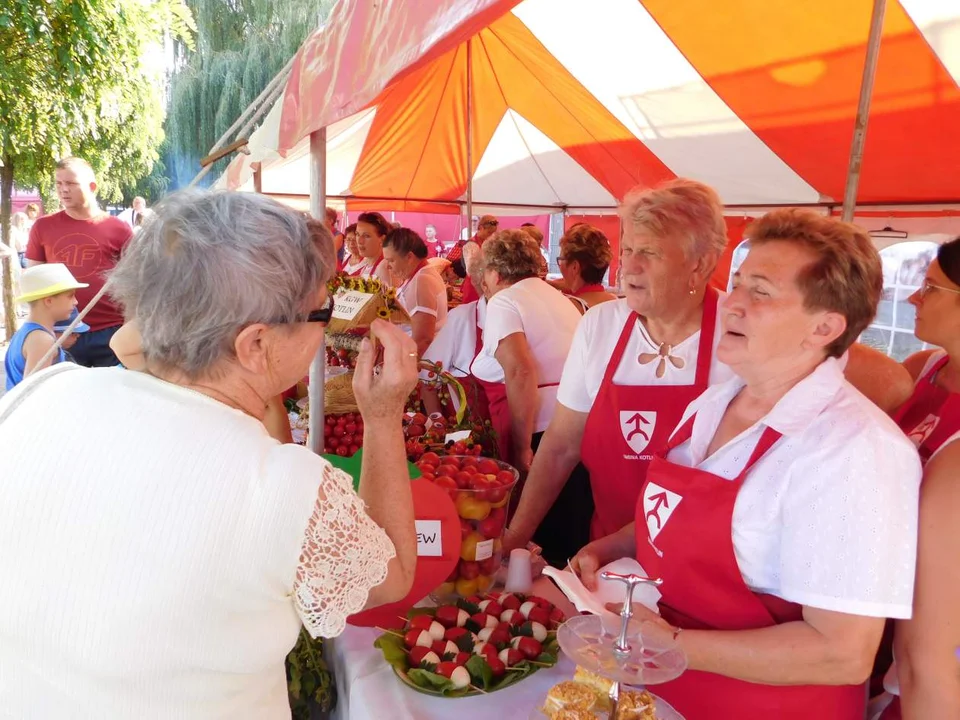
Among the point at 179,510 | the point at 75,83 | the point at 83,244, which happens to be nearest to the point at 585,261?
the point at 83,244

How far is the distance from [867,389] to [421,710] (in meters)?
1.26

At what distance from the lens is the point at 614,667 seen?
3.34 feet

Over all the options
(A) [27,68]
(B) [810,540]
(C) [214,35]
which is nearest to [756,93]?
(B) [810,540]

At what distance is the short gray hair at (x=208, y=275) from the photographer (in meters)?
1.00

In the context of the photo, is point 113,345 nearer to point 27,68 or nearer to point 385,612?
point 385,612

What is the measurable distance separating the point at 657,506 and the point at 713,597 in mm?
203

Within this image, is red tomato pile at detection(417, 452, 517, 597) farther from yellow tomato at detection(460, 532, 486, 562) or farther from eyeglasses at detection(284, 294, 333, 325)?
eyeglasses at detection(284, 294, 333, 325)

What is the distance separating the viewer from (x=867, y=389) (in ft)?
5.35

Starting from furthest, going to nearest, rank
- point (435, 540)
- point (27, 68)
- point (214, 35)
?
point (214, 35), point (27, 68), point (435, 540)

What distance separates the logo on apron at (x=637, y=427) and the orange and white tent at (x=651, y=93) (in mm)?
1108

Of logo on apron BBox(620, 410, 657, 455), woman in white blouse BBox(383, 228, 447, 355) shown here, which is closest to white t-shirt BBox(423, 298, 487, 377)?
woman in white blouse BBox(383, 228, 447, 355)

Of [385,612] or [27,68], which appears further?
[27,68]

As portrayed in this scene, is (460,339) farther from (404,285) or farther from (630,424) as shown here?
(630,424)

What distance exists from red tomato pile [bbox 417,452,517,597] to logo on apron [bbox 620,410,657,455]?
40cm
